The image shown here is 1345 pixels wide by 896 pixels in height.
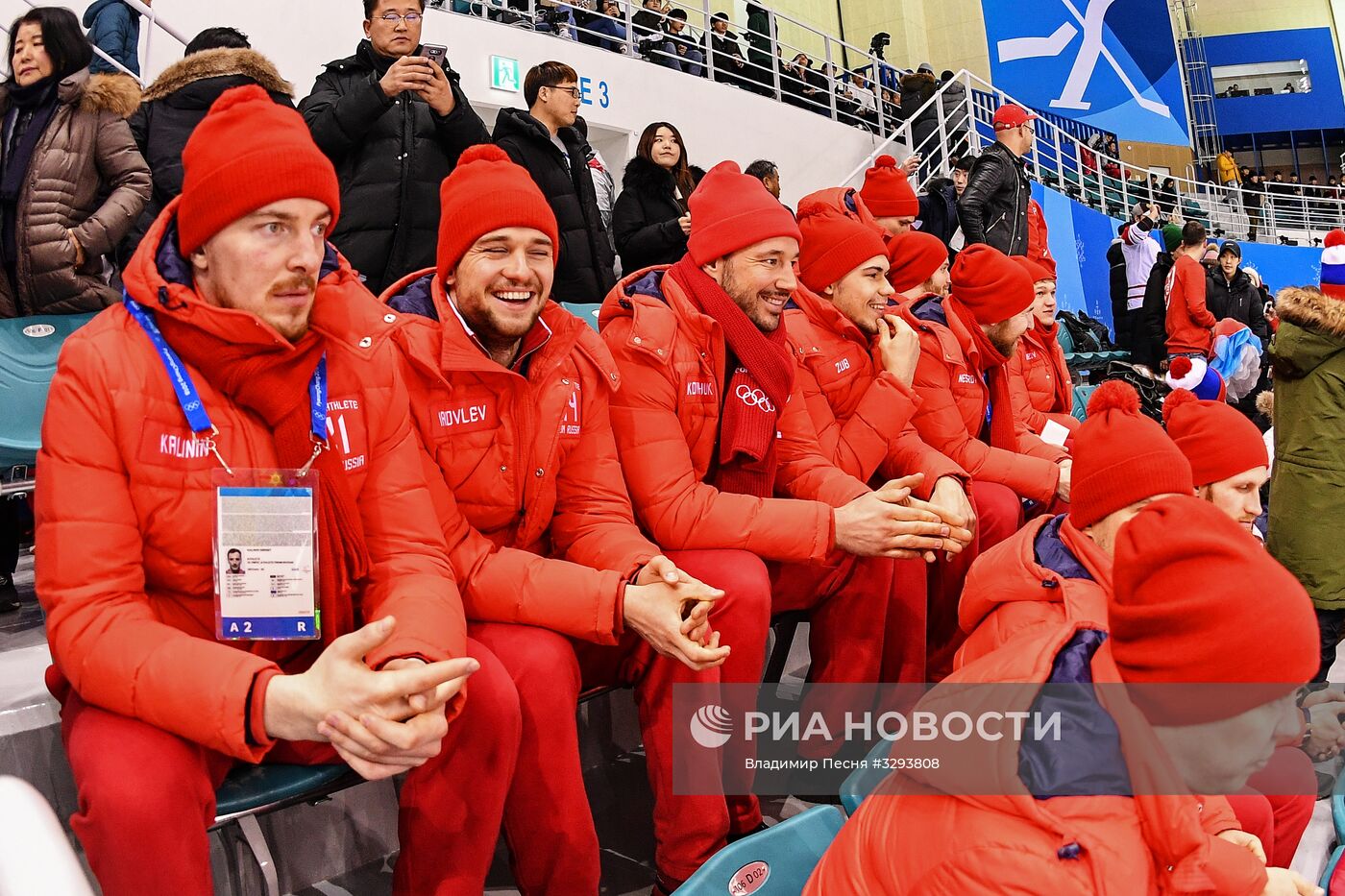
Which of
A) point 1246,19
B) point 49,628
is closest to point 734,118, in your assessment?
point 49,628

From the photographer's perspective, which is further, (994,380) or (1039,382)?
(1039,382)

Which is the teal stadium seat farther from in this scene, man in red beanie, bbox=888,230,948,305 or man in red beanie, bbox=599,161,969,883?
man in red beanie, bbox=888,230,948,305

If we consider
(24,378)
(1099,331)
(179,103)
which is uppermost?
(179,103)

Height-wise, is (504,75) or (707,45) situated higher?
(707,45)

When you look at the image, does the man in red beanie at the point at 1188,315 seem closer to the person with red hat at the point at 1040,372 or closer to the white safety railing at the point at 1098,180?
the white safety railing at the point at 1098,180

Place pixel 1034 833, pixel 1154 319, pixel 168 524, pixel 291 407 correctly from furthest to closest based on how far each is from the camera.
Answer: pixel 1154 319 → pixel 291 407 → pixel 168 524 → pixel 1034 833

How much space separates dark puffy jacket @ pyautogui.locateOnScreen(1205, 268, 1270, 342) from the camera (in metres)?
8.85

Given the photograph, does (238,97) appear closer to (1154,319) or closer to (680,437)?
(680,437)

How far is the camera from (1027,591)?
161 cm

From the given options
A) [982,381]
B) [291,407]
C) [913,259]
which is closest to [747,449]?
[291,407]

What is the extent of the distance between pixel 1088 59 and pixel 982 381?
420 inches

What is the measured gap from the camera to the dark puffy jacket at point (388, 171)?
10.8 ft

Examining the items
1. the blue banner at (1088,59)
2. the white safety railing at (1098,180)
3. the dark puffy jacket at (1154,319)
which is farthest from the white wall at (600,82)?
the dark puffy jacket at (1154,319)

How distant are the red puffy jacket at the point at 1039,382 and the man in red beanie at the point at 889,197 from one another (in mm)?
724
